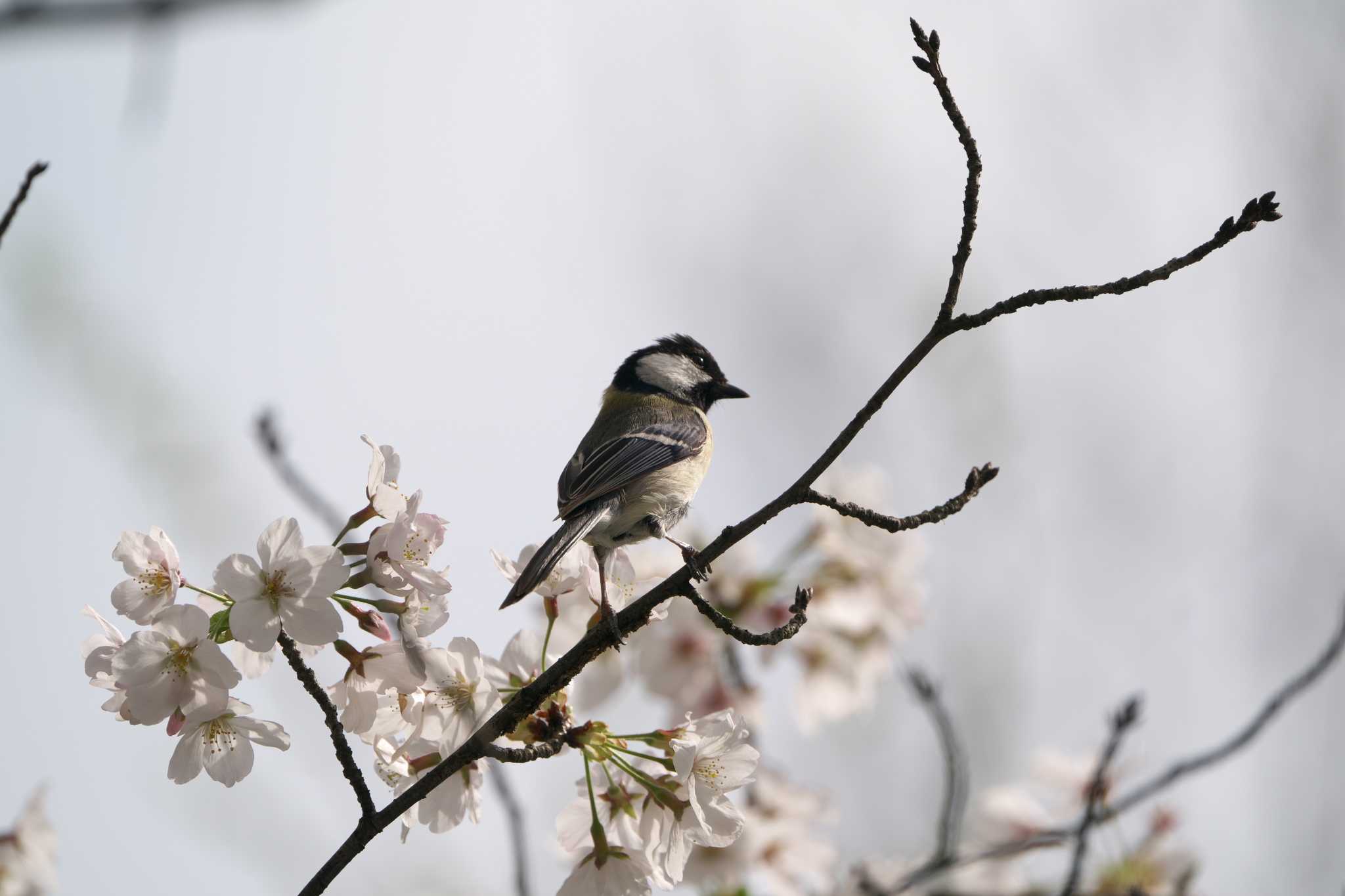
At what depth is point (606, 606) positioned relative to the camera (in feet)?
8.11

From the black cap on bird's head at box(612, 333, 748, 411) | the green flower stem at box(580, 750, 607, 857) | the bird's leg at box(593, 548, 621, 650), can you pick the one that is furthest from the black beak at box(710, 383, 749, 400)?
the green flower stem at box(580, 750, 607, 857)

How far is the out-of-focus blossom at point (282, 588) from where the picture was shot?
1968mm

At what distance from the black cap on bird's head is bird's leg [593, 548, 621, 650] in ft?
6.78

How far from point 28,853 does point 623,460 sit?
1.99 m

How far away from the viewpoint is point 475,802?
2336 mm

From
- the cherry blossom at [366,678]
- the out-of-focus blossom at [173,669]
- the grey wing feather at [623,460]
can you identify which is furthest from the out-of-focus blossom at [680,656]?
the out-of-focus blossom at [173,669]

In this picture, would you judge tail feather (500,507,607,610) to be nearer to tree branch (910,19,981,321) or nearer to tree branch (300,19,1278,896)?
tree branch (300,19,1278,896)

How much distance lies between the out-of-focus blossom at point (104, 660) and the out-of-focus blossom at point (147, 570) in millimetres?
77

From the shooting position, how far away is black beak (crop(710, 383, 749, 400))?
499 cm

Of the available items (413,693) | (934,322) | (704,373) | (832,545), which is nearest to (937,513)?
(934,322)

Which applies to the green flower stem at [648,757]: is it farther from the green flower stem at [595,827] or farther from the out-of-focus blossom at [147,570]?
the out-of-focus blossom at [147,570]

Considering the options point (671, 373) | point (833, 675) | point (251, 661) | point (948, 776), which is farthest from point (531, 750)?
point (671, 373)

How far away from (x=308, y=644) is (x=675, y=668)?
2341 millimetres

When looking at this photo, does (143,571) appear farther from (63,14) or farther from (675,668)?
(675,668)
